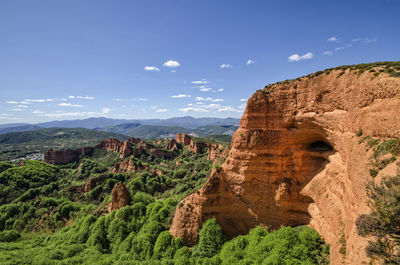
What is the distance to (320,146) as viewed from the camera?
2095 centimetres

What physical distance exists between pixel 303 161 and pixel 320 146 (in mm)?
→ 2708

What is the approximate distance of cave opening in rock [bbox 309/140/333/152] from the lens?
20.0 metres

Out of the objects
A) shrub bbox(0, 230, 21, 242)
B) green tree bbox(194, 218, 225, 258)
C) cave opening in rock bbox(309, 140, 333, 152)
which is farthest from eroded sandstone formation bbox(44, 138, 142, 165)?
cave opening in rock bbox(309, 140, 333, 152)

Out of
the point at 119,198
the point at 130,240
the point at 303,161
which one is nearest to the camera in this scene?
the point at 303,161

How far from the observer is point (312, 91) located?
1844cm

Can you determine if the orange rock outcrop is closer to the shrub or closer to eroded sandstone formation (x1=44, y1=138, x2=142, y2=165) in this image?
eroded sandstone formation (x1=44, y1=138, x2=142, y2=165)

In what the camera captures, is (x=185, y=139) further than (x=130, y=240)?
Yes

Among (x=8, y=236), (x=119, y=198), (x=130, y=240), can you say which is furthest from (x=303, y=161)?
(x=8, y=236)

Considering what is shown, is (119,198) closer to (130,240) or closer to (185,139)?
(130,240)

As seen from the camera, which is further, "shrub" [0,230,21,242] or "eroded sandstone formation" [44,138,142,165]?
"eroded sandstone formation" [44,138,142,165]

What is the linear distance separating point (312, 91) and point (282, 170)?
31.0 feet

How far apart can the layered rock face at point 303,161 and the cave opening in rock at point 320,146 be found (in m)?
0.10

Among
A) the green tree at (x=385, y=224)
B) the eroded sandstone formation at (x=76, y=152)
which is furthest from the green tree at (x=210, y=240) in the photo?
the eroded sandstone formation at (x=76, y=152)

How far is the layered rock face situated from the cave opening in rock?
95mm
